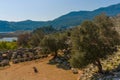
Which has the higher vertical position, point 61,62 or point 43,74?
point 61,62

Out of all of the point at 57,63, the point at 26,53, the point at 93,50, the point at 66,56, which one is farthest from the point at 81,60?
the point at 26,53

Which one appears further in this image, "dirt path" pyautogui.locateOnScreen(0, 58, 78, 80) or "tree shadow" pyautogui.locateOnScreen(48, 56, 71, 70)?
"tree shadow" pyautogui.locateOnScreen(48, 56, 71, 70)

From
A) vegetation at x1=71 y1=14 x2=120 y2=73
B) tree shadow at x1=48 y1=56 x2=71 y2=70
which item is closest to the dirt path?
tree shadow at x1=48 y1=56 x2=71 y2=70

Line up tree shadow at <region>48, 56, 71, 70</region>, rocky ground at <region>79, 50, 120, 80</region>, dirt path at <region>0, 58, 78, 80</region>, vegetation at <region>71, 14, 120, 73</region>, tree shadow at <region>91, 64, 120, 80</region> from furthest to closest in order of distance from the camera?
tree shadow at <region>48, 56, 71, 70</region>, dirt path at <region>0, 58, 78, 80</region>, vegetation at <region>71, 14, 120, 73</region>, rocky ground at <region>79, 50, 120, 80</region>, tree shadow at <region>91, 64, 120, 80</region>

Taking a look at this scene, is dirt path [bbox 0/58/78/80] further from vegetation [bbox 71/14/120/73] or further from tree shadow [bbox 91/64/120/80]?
tree shadow [bbox 91/64/120/80]

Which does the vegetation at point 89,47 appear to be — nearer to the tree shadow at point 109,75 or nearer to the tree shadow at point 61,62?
the tree shadow at point 109,75

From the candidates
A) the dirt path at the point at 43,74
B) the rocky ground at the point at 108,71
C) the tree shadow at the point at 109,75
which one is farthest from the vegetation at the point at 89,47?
the dirt path at the point at 43,74

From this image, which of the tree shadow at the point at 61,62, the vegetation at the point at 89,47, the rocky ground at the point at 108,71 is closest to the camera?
the rocky ground at the point at 108,71

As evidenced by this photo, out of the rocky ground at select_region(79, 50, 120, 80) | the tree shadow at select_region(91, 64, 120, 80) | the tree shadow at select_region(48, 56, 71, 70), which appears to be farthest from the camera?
the tree shadow at select_region(48, 56, 71, 70)

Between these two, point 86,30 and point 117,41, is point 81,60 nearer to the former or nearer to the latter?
point 86,30

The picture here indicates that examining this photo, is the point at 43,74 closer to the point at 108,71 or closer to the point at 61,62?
the point at 61,62

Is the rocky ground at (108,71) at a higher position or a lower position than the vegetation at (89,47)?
lower

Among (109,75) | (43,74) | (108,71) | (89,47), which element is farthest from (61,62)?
(109,75)

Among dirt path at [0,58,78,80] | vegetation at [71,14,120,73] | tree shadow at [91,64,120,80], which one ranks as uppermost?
vegetation at [71,14,120,73]
